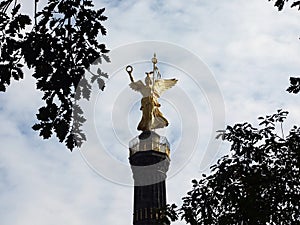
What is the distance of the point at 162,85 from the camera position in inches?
1298

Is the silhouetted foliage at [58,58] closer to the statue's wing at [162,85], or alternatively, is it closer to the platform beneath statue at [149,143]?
the platform beneath statue at [149,143]

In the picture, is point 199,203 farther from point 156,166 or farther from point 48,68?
point 156,166

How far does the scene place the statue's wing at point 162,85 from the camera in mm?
32500

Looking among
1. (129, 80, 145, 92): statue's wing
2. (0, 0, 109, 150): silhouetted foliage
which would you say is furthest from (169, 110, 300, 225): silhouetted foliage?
(129, 80, 145, 92): statue's wing

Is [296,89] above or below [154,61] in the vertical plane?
below

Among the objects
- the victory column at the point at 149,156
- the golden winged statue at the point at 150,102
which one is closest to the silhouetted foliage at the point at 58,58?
the victory column at the point at 149,156

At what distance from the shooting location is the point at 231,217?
809 cm

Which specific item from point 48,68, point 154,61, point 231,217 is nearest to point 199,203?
point 231,217

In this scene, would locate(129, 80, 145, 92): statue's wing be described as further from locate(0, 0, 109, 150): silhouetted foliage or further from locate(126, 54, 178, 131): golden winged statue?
locate(0, 0, 109, 150): silhouetted foliage

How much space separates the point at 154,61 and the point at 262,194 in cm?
2638

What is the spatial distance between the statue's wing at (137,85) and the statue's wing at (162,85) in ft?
3.52

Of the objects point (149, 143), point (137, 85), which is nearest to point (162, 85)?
point (137, 85)

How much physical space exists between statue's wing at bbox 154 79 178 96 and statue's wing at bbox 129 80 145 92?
1.07 m

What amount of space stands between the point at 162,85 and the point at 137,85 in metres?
2.00
